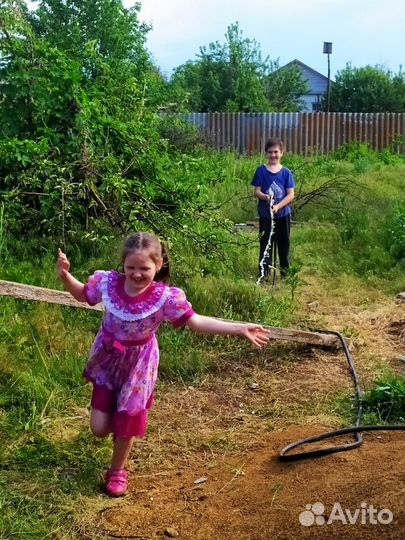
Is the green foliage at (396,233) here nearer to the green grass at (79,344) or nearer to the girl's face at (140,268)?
the green grass at (79,344)

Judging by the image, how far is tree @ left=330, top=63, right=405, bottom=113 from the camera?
128 ft

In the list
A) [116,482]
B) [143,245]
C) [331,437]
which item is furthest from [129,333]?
[331,437]

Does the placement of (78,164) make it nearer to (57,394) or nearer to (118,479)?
(57,394)

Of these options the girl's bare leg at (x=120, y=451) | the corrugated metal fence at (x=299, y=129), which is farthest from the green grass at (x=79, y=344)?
the corrugated metal fence at (x=299, y=129)

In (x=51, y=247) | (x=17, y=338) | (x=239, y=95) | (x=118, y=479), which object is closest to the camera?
(x=118, y=479)

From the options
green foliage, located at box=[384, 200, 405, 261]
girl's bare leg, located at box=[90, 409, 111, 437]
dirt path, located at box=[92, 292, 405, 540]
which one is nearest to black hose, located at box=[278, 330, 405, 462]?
dirt path, located at box=[92, 292, 405, 540]

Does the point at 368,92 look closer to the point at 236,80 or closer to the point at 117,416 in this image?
the point at 236,80

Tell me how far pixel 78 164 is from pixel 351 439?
12.1ft

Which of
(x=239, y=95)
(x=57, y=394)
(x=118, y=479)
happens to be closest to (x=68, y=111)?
(x=57, y=394)

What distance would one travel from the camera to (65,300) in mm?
4805

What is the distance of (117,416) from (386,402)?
1890 mm

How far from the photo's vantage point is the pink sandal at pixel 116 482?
11.3ft

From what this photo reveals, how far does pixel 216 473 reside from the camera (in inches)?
145

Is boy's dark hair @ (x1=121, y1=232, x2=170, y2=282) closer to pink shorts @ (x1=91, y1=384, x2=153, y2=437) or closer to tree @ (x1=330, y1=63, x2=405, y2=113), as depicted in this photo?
pink shorts @ (x1=91, y1=384, x2=153, y2=437)
